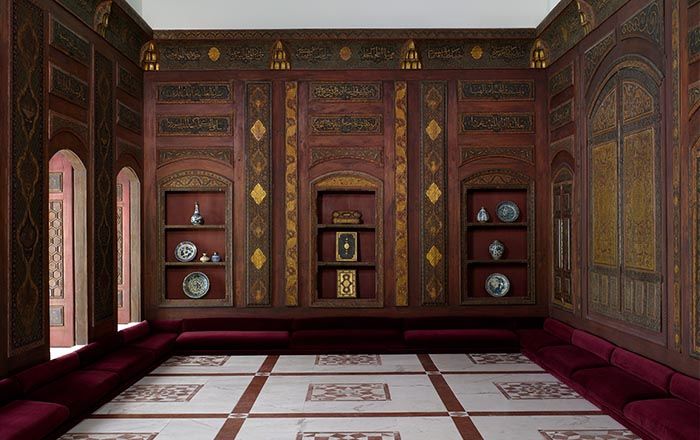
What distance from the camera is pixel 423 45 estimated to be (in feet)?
24.4

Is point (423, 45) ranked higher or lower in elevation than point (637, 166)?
higher

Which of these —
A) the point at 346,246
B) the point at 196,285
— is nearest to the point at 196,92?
the point at 196,285

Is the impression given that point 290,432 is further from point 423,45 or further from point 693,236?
point 423,45

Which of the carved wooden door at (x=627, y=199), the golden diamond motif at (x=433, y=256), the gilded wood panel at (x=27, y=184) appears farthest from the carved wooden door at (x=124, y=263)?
the carved wooden door at (x=627, y=199)

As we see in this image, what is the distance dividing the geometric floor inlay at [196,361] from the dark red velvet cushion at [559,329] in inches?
127

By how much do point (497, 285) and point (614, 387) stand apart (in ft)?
9.53

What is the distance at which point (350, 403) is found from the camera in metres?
5.10

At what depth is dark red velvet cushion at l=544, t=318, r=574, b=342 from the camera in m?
6.42

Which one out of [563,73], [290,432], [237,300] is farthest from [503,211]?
[290,432]

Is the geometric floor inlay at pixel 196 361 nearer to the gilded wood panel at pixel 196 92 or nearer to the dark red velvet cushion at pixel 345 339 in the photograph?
the dark red velvet cushion at pixel 345 339

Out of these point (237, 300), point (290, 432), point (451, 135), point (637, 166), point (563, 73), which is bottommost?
point (290, 432)

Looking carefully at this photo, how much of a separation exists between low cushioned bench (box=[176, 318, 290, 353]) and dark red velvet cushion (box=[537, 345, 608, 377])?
2.57 metres

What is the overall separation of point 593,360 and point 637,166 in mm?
1563

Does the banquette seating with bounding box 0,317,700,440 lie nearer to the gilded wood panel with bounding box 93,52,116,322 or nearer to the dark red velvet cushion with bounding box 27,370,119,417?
the dark red velvet cushion with bounding box 27,370,119,417
